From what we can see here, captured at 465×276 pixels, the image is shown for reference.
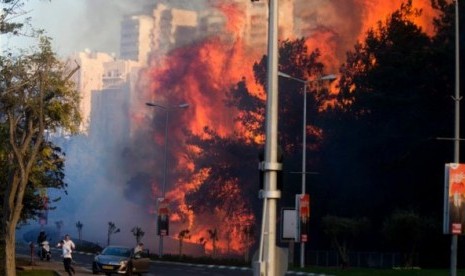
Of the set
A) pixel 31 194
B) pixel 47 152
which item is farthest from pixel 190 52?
pixel 47 152

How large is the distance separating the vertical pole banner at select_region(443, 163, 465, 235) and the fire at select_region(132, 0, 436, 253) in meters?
48.6

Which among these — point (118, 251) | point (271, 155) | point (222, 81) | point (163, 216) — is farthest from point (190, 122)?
point (271, 155)

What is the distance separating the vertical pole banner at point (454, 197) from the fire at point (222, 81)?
48590mm

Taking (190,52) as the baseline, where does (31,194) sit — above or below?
below

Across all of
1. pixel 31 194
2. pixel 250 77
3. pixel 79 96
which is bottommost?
pixel 31 194

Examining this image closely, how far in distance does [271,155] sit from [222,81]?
8555 centimetres

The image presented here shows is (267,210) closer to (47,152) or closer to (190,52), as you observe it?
(47,152)

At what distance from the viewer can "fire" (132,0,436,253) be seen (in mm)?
87688

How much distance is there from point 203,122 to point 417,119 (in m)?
40.6

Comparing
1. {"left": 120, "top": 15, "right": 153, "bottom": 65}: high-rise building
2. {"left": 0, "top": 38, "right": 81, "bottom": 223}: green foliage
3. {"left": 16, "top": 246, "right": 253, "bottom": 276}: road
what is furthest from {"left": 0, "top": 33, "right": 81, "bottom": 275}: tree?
{"left": 120, "top": 15, "right": 153, "bottom": 65}: high-rise building

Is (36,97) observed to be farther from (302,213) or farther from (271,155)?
(302,213)

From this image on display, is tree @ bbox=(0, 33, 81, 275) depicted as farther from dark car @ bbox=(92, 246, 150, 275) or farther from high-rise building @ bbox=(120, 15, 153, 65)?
high-rise building @ bbox=(120, 15, 153, 65)

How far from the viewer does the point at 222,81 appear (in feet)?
333

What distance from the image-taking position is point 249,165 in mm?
86438
